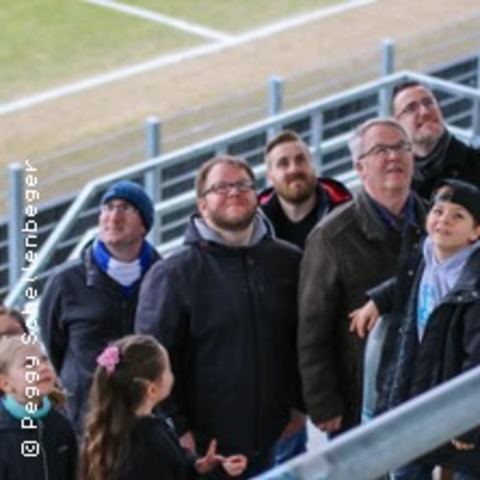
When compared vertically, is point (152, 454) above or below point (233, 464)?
below

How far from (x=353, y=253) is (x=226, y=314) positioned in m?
0.42

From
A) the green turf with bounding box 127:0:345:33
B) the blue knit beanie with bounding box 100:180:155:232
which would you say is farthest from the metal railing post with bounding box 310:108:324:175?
the green turf with bounding box 127:0:345:33

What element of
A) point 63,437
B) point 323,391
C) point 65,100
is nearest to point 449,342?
point 323,391

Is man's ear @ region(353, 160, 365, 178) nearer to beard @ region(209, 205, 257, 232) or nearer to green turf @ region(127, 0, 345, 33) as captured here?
beard @ region(209, 205, 257, 232)

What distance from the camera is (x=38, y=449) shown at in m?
3.96

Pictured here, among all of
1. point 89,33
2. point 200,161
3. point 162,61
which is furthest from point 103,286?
point 89,33

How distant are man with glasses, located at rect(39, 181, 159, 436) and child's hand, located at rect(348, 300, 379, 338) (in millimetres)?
769

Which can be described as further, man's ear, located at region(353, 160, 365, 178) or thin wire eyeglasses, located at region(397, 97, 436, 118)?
thin wire eyeglasses, located at region(397, 97, 436, 118)

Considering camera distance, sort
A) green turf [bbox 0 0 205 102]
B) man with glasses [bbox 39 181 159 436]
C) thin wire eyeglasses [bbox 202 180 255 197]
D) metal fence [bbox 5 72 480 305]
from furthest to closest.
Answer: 1. green turf [bbox 0 0 205 102]
2. metal fence [bbox 5 72 480 305]
3. man with glasses [bbox 39 181 159 436]
4. thin wire eyeglasses [bbox 202 180 255 197]

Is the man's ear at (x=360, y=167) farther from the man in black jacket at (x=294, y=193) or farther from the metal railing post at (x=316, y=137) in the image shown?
the metal railing post at (x=316, y=137)

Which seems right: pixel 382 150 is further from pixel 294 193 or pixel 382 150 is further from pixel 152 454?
pixel 152 454

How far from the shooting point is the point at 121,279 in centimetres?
514

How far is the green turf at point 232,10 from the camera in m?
21.5

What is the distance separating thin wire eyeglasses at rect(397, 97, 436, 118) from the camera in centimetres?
578
